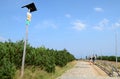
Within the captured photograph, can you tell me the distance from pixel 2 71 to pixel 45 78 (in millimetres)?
5389

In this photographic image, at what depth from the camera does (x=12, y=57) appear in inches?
599

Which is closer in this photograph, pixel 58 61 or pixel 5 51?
pixel 5 51

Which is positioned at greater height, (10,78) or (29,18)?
(29,18)

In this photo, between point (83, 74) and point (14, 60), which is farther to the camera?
point (83, 74)

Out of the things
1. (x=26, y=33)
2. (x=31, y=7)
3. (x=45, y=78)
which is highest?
(x=31, y=7)

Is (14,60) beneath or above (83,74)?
above

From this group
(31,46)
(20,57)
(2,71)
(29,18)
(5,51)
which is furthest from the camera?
(31,46)

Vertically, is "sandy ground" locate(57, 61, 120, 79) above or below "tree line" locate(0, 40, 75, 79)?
below

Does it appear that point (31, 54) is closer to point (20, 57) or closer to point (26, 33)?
point (20, 57)

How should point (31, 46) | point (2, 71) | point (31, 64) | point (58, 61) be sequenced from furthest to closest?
point (58, 61) → point (31, 46) → point (31, 64) → point (2, 71)

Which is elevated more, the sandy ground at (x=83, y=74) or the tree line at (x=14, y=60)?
the tree line at (x=14, y=60)

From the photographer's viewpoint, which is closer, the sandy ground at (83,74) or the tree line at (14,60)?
the tree line at (14,60)

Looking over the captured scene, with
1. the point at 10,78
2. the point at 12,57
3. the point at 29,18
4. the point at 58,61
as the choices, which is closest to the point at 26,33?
the point at 29,18

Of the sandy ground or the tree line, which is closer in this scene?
the tree line
